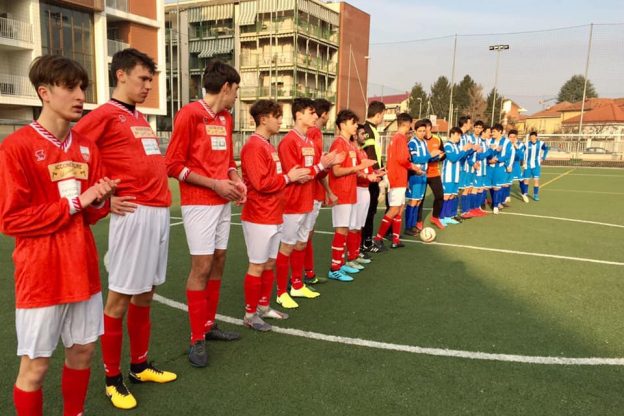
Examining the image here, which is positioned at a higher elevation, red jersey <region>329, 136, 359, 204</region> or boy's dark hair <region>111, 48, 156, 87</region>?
boy's dark hair <region>111, 48, 156, 87</region>

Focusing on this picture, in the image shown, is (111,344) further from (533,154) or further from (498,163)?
(533,154)

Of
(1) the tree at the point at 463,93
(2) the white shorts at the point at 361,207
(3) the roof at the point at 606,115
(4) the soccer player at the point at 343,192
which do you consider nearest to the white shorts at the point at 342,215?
(4) the soccer player at the point at 343,192

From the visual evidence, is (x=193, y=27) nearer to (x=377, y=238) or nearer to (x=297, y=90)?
(x=297, y=90)

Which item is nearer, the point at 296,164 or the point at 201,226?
the point at 201,226

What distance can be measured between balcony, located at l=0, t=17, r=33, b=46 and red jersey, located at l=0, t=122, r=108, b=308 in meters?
27.5

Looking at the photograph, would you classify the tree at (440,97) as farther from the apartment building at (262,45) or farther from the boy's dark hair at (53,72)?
the boy's dark hair at (53,72)

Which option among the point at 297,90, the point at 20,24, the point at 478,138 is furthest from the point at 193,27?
the point at 478,138

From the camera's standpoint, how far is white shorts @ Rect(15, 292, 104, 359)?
2.34m

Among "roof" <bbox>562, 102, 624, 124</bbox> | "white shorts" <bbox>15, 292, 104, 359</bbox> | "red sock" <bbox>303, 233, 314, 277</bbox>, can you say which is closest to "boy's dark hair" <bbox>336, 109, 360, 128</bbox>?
"red sock" <bbox>303, 233, 314, 277</bbox>

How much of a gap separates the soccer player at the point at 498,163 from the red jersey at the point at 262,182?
346 inches

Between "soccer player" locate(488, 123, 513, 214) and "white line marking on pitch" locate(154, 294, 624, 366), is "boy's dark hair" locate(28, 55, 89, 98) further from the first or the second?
"soccer player" locate(488, 123, 513, 214)

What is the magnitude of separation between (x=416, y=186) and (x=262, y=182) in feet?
17.7

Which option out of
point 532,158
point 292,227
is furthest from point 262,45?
point 292,227

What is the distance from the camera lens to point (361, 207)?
21.8 feet
